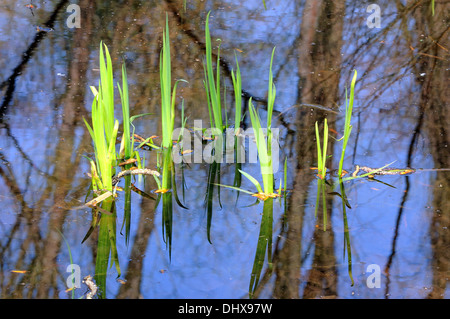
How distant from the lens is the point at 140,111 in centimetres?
274

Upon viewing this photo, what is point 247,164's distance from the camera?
2.42 m

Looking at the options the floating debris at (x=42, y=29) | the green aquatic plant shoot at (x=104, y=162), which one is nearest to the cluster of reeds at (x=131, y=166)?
the green aquatic plant shoot at (x=104, y=162)

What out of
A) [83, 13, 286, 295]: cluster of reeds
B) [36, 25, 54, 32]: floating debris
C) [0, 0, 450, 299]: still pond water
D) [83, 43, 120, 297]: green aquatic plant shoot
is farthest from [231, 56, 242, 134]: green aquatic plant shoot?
[36, 25, 54, 32]: floating debris

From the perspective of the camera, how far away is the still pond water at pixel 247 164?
5.84 ft

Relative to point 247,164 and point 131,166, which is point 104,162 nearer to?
point 131,166

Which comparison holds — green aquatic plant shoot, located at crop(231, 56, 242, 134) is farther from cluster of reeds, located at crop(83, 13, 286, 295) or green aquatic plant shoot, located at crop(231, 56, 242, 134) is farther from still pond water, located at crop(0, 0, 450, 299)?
still pond water, located at crop(0, 0, 450, 299)

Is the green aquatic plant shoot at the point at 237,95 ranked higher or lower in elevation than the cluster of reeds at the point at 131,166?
higher

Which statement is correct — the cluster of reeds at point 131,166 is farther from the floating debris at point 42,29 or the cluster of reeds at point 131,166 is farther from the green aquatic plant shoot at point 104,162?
the floating debris at point 42,29

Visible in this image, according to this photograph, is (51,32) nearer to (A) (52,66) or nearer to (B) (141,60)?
(A) (52,66)

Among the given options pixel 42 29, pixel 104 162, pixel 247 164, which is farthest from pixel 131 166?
pixel 42 29

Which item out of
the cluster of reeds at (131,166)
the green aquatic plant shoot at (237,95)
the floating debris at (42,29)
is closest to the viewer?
the cluster of reeds at (131,166)

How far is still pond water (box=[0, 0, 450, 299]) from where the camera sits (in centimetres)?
178
